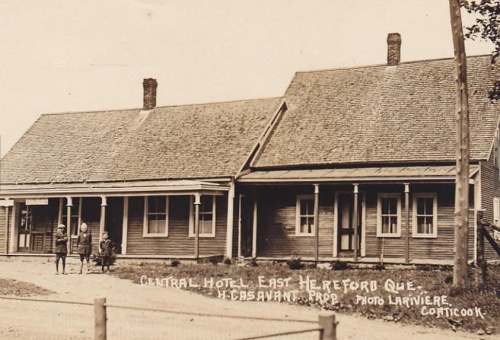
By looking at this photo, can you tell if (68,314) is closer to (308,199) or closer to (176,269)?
(176,269)

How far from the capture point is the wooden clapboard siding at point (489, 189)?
24862 millimetres

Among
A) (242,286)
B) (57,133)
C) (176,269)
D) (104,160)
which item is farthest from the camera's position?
(57,133)

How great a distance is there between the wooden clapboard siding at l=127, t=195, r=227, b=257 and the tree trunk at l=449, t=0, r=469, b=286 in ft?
37.5

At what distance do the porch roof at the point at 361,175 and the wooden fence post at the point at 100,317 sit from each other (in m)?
15.0

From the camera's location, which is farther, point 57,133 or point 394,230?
point 57,133

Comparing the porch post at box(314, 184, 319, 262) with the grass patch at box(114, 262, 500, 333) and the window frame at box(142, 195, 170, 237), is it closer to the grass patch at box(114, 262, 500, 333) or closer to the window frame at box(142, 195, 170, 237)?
the grass patch at box(114, 262, 500, 333)

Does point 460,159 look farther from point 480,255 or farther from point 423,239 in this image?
point 423,239

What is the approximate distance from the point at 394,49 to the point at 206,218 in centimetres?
1038

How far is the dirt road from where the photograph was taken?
13.3 metres

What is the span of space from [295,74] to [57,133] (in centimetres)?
1139

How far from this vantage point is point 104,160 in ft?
103

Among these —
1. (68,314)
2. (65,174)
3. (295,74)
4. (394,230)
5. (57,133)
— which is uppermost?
(295,74)

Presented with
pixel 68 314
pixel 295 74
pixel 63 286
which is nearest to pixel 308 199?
pixel 295 74

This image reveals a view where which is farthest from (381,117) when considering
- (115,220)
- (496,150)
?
(115,220)
